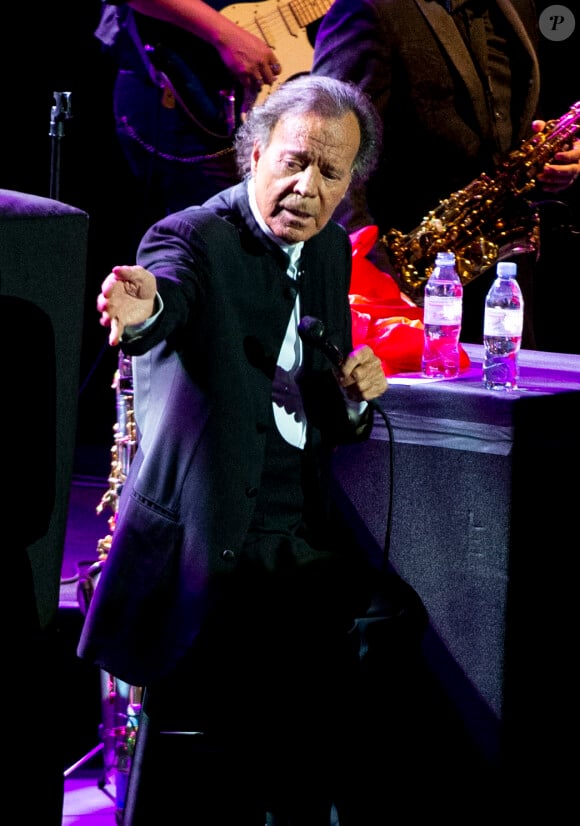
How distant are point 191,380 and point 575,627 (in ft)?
3.71

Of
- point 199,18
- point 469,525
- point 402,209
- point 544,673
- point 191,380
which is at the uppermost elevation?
point 199,18

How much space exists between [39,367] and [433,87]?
1.95 meters

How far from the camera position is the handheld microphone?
6.42 ft

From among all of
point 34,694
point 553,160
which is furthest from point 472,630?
point 553,160

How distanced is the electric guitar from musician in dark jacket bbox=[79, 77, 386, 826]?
53.3 inches

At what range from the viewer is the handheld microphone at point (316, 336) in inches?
77.0

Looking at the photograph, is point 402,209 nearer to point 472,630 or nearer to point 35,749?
point 472,630

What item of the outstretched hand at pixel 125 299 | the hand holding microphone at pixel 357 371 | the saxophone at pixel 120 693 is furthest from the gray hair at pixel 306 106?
the saxophone at pixel 120 693

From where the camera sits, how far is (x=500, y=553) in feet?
8.00

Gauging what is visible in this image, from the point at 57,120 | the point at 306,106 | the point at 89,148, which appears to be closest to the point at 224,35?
the point at 57,120

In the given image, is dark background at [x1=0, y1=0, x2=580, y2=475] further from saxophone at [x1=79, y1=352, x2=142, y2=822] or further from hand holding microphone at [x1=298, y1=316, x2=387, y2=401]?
hand holding microphone at [x1=298, y1=316, x2=387, y2=401]

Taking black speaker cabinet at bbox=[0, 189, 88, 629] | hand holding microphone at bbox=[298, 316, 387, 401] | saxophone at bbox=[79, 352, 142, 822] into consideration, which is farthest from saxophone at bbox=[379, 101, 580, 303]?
black speaker cabinet at bbox=[0, 189, 88, 629]

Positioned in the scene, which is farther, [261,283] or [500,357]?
[500,357]

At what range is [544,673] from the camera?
8.18ft
